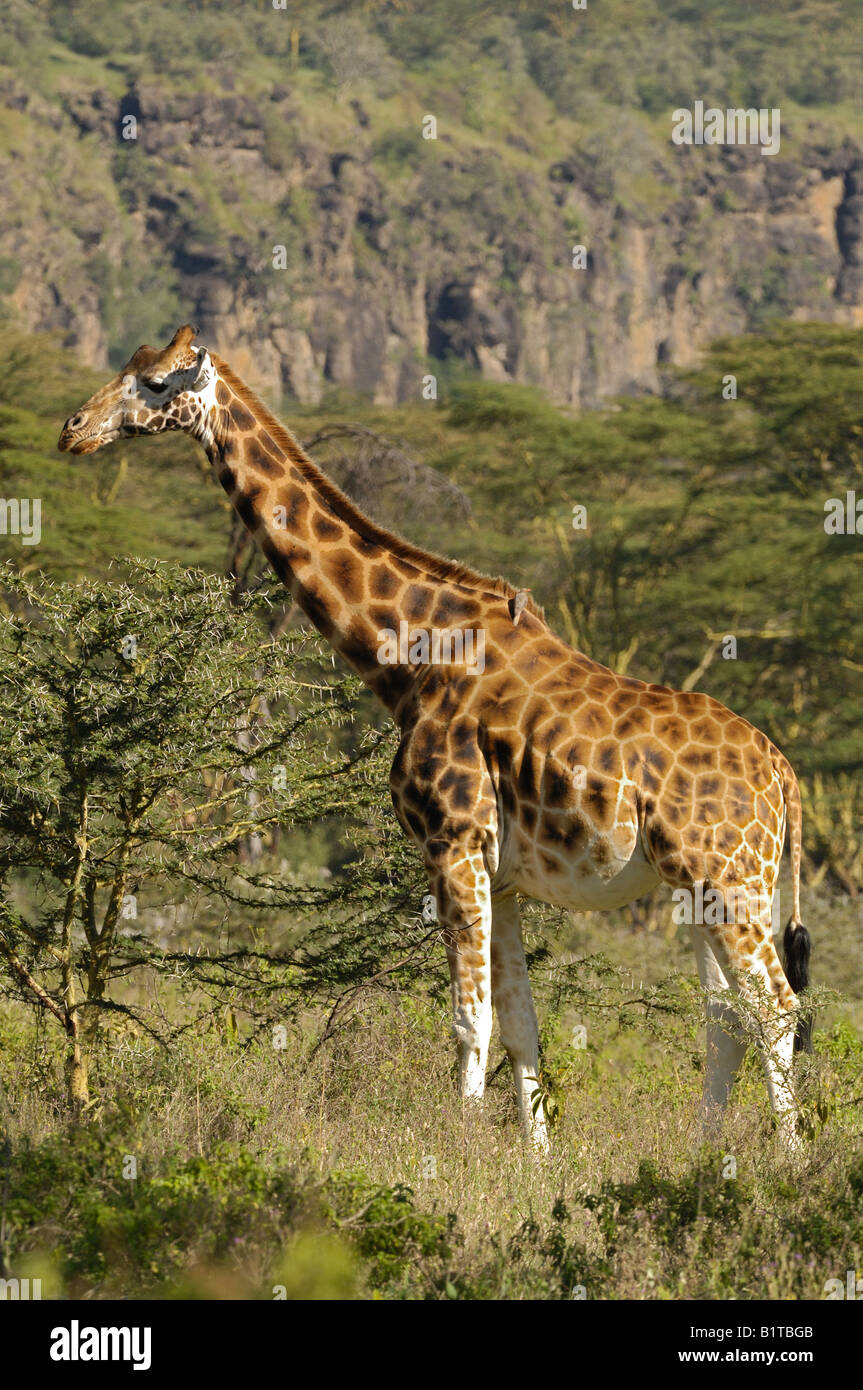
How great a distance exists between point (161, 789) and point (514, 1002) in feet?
6.21

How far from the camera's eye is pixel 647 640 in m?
28.9

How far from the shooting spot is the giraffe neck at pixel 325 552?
755cm

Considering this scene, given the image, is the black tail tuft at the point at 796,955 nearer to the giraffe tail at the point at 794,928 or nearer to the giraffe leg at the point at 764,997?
the giraffe tail at the point at 794,928

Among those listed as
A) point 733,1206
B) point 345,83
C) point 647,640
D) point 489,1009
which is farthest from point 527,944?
point 345,83

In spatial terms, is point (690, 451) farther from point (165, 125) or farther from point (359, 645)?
point (165, 125)

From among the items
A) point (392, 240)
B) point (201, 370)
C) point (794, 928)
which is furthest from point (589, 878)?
point (392, 240)

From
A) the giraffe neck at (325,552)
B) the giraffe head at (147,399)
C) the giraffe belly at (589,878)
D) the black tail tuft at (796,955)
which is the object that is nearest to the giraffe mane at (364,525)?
the giraffe neck at (325,552)

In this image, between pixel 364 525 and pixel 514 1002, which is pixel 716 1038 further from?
pixel 364 525

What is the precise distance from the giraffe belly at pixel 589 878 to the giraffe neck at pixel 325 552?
3.06 feet

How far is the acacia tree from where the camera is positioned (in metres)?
7.66

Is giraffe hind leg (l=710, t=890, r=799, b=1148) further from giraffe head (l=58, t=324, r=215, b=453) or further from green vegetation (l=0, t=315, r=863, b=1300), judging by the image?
giraffe head (l=58, t=324, r=215, b=453)

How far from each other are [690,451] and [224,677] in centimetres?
2305

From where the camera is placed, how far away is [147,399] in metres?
7.48

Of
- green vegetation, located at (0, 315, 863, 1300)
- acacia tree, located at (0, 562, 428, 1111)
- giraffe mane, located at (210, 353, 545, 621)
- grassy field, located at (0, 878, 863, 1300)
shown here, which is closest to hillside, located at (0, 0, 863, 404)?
green vegetation, located at (0, 315, 863, 1300)
